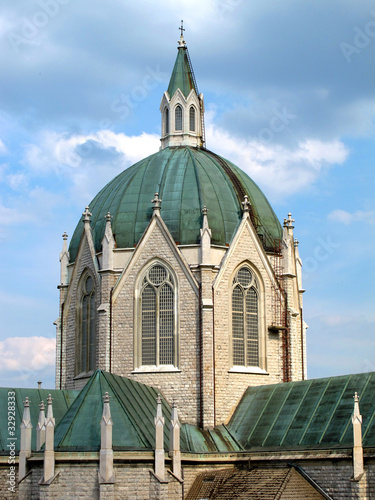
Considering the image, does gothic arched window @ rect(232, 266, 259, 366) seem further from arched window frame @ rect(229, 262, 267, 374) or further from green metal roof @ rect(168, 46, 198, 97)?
green metal roof @ rect(168, 46, 198, 97)

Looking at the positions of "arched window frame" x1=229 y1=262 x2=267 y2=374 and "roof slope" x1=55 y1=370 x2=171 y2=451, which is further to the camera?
"arched window frame" x1=229 y1=262 x2=267 y2=374

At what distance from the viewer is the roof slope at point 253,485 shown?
33.7m

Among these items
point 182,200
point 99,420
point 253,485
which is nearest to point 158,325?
point 182,200

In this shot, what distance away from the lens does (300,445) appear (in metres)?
35.9

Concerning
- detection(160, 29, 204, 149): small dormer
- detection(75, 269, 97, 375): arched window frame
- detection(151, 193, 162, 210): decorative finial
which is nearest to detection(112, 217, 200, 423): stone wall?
detection(151, 193, 162, 210): decorative finial

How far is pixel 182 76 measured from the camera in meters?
49.6

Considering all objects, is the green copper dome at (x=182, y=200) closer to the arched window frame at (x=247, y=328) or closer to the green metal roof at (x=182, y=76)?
the arched window frame at (x=247, y=328)

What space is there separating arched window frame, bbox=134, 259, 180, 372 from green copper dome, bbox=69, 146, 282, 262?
1684 mm

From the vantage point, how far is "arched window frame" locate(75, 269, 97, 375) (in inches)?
1719

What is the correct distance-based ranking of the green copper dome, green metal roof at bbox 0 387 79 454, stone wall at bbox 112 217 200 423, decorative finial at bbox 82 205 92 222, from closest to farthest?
green metal roof at bbox 0 387 79 454, stone wall at bbox 112 217 200 423, the green copper dome, decorative finial at bbox 82 205 92 222

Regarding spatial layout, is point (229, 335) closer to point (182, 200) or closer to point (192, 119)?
point (182, 200)

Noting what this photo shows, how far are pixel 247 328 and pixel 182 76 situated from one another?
15.8 m

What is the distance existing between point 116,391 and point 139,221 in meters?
10.6

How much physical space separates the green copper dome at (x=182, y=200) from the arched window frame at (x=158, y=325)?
5.52ft
